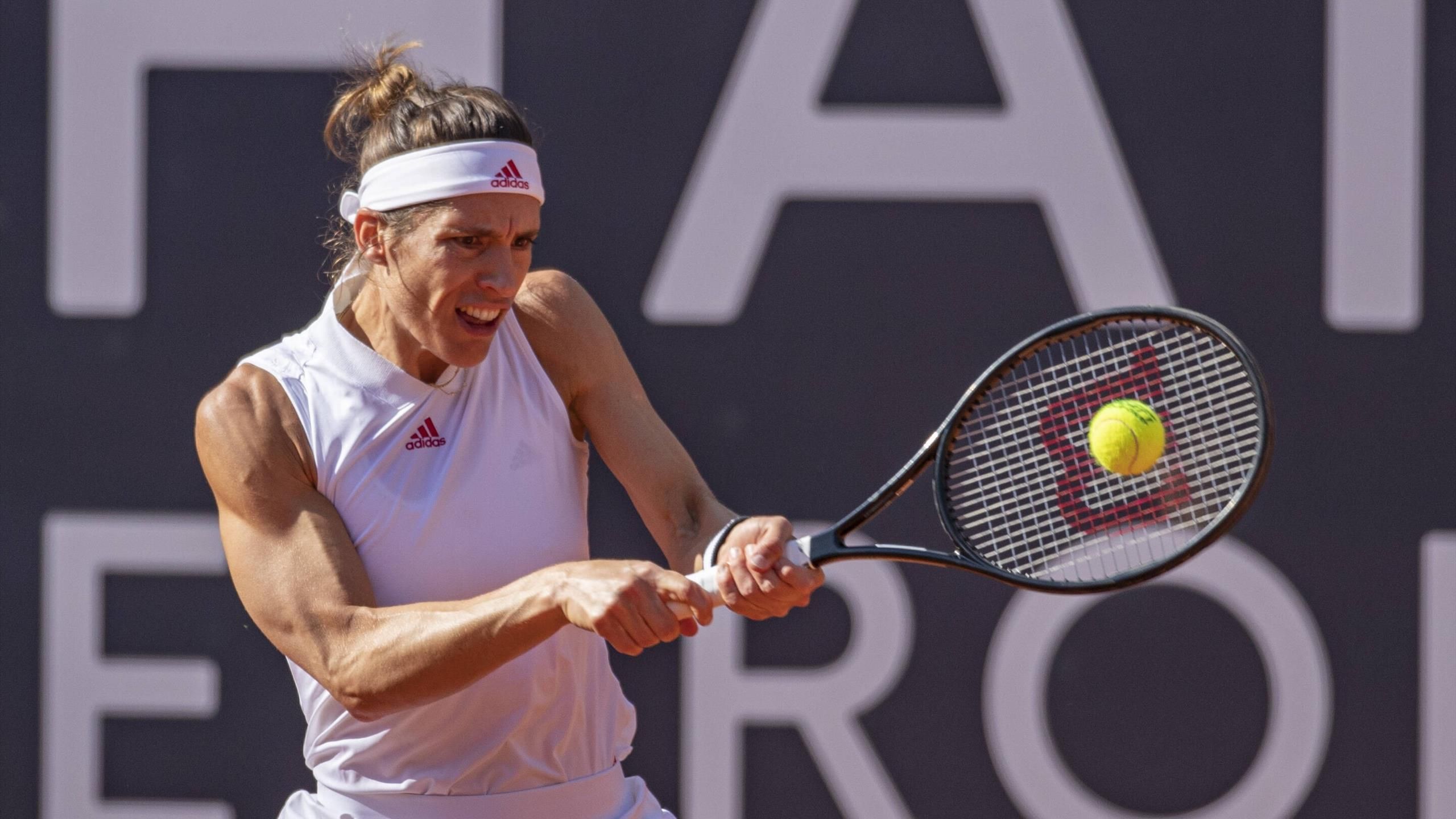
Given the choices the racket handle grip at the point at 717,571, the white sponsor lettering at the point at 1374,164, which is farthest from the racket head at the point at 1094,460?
the white sponsor lettering at the point at 1374,164

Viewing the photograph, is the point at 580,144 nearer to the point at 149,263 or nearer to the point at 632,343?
the point at 632,343

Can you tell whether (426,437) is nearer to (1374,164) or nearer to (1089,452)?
(1089,452)

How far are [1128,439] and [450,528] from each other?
86cm

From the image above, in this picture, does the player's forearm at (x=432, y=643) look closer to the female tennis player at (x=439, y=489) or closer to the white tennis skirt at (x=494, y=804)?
the female tennis player at (x=439, y=489)

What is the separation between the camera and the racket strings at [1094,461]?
2.04m

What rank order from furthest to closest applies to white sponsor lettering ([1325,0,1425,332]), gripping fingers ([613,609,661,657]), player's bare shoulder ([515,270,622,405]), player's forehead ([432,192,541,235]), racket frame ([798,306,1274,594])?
white sponsor lettering ([1325,0,1425,332]), player's bare shoulder ([515,270,622,405]), player's forehead ([432,192,541,235]), racket frame ([798,306,1274,594]), gripping fingers ([613,609,661,657])

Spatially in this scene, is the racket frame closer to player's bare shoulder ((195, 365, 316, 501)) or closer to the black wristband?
the black wristband

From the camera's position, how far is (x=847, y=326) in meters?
3.01

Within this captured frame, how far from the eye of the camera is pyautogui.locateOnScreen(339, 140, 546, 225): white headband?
181 cm

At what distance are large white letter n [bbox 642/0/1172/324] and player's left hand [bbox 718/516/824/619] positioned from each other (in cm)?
136

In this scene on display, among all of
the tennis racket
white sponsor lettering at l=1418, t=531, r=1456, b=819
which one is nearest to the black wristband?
the tennis racket

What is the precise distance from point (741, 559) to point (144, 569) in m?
1.87

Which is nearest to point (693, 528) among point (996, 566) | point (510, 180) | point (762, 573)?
point (762, 573)

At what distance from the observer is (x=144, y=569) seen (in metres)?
3.09
